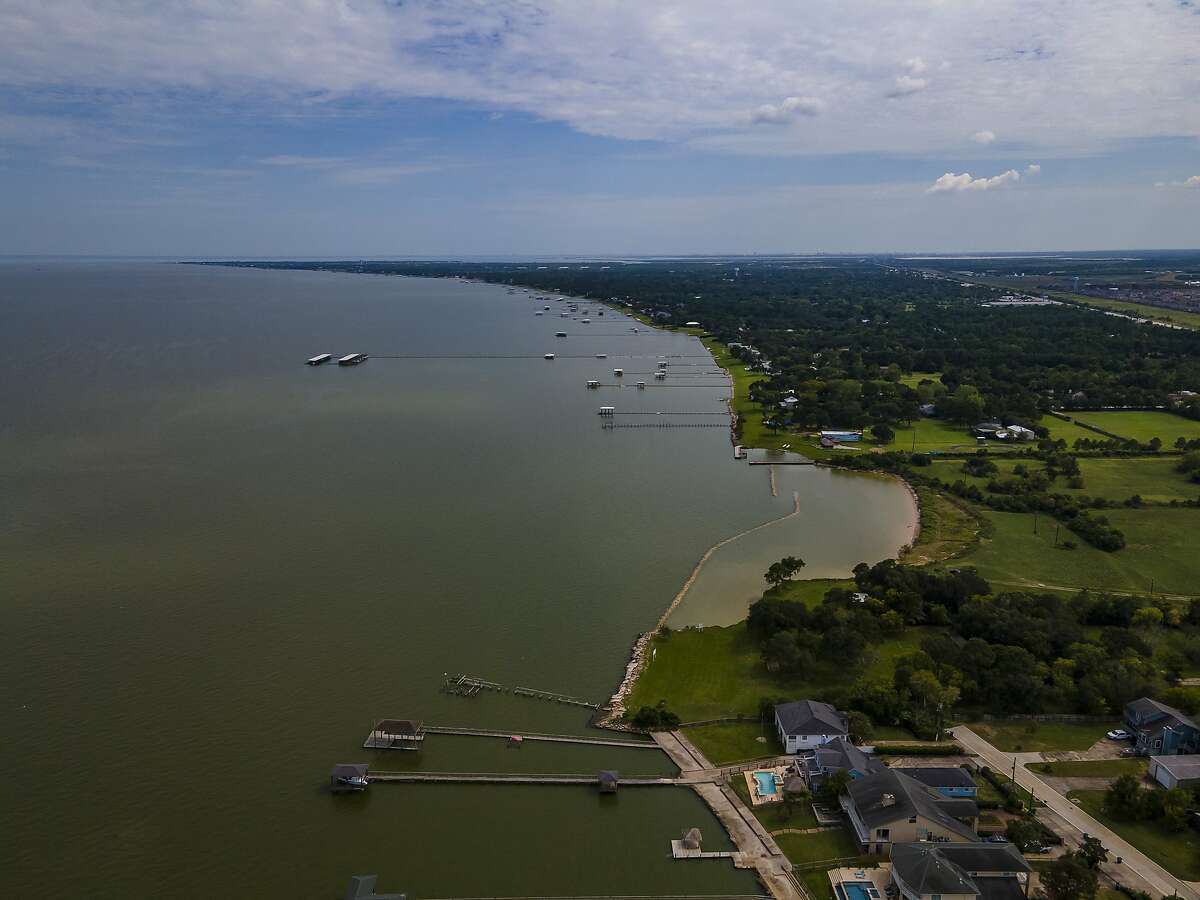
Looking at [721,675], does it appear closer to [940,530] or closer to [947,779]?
[947,779]

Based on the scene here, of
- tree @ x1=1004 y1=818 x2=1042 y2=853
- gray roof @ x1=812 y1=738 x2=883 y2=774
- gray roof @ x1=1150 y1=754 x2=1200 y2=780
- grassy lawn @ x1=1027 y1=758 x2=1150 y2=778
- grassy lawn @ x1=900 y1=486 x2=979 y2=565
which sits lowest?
grassy lawn @ x1=1027 y1=758 x2=1150 y2=778

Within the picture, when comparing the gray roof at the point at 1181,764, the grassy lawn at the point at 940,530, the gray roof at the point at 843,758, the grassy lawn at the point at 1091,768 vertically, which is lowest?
the grassy lawn at the point at 1091,768

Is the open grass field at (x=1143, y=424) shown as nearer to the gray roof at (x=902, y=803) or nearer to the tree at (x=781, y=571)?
the tree at (x=781, y=571)

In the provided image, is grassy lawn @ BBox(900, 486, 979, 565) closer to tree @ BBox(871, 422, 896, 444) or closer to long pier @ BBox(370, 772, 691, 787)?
tree @ BBox(871, 422, 896, 444)

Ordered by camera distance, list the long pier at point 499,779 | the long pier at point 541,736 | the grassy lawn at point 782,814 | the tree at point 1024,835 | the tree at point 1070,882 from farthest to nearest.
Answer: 1. the long pier at point 541,736
2. the long pier at point 499,779
3. the grassy lawn at point 782,814
4. the tree at point 1024,835
5. the tree at point 1070,882

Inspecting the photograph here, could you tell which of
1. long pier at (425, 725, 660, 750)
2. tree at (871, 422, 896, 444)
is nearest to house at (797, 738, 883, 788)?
long pier at (425, 725, 660, 750)

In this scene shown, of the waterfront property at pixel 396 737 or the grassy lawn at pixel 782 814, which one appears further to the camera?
the waterfront property at pixel 396 737

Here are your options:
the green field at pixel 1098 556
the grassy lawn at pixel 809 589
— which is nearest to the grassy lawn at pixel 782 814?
the grassy lawn at pixel 809 589

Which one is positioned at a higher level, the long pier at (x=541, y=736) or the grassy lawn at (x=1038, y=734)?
the long pier at (x=541, y=736)
